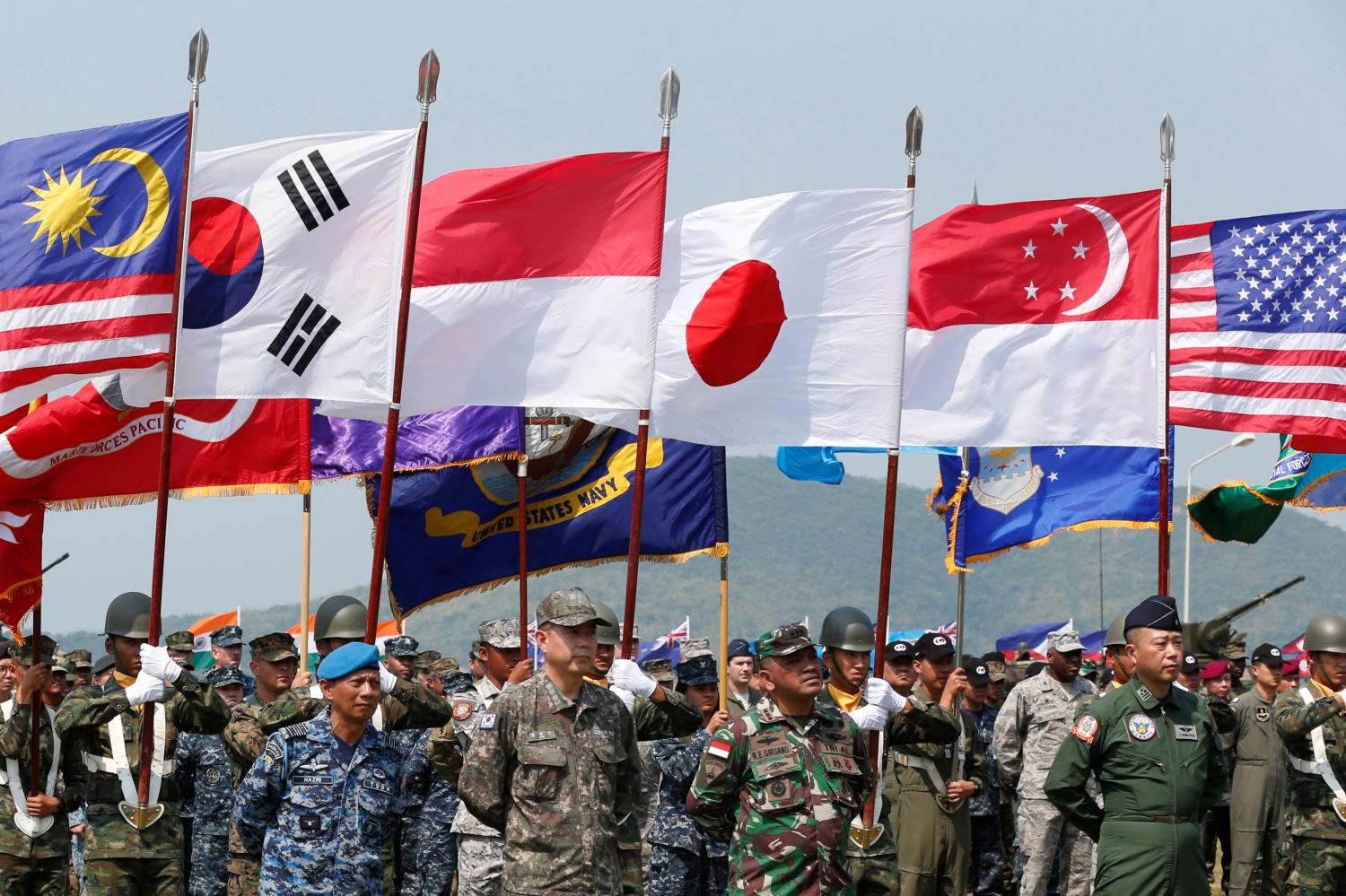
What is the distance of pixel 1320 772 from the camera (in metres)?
12.0

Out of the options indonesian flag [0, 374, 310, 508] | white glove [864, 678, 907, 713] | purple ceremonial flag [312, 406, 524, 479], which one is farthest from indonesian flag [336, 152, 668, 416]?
purple ceremonial flag [312, 406, 524, 479]

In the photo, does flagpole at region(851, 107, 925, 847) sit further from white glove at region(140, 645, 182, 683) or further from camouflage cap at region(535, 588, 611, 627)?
white glove at region(140, 645, 182, 683)

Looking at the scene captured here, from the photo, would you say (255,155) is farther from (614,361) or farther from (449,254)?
(614,361)

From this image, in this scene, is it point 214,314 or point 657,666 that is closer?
point 214,314

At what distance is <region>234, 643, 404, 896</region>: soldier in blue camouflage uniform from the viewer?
8.73m

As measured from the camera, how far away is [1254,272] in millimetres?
13836

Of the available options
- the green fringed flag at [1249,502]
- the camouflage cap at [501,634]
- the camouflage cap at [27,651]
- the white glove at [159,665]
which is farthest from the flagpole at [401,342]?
the green fringed flag at [1249,502]

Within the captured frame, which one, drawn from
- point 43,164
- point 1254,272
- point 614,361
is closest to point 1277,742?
point 1254,272

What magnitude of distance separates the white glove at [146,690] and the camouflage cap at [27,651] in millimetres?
1375

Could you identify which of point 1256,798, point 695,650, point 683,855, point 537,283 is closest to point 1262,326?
point 1256,798

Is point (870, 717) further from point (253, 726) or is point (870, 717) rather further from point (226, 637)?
point (226, 637)

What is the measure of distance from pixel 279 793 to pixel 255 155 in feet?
16.0

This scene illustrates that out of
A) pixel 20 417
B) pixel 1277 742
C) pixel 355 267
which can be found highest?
pixel 355 267

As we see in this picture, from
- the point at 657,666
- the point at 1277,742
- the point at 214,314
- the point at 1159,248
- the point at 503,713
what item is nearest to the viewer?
the point at 503,713
